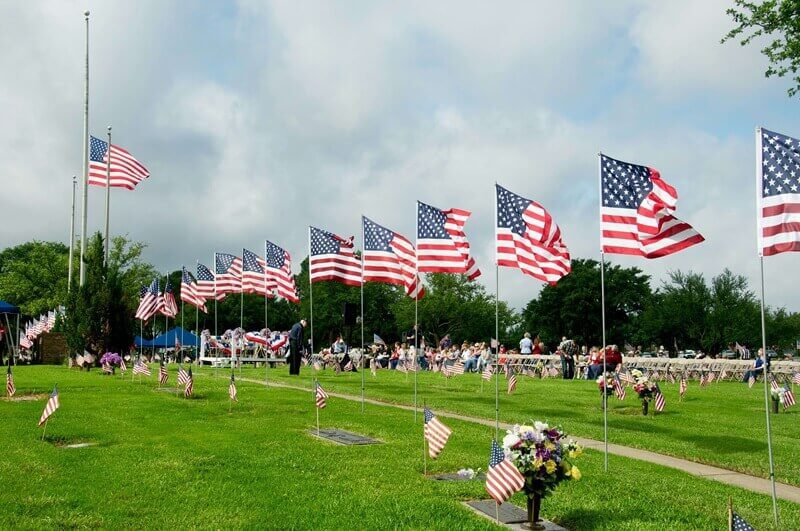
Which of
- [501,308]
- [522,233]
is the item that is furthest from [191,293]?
[501,308]

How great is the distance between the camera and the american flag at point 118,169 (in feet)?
122

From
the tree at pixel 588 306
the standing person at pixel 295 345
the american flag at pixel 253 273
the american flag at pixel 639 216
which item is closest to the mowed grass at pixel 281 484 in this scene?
the american flag at pixel 639 216

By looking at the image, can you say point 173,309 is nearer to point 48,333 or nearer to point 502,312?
point 48,333

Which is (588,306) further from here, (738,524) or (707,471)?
(738,524)

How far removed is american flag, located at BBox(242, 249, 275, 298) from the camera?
29.2 metres

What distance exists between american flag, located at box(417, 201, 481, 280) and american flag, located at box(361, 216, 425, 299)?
1286 millimetres

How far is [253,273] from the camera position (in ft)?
96.9

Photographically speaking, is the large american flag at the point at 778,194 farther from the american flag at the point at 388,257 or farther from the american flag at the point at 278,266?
the american flag at the point at 278,266

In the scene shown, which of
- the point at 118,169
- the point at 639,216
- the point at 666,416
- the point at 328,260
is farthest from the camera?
the point at 118,169

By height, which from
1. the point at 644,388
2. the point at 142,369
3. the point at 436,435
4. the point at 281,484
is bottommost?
the point at 281,484

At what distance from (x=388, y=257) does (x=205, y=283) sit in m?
17.6

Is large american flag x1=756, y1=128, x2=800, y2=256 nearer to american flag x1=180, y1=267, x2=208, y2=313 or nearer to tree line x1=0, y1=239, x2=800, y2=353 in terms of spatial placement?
american flag x1=180, y1=267, x2=208, y2=313

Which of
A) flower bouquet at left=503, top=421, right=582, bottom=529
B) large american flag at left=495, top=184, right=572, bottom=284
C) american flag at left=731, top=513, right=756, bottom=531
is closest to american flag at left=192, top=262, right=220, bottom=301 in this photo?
large american flag at left=495, top=184, right=572, bottom=284

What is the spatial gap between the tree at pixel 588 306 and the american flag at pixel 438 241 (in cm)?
7516
